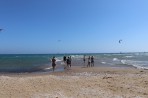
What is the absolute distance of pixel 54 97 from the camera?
12.5 meters

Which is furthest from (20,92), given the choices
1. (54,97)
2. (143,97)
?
(143,97)

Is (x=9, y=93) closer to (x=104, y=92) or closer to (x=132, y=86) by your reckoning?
(x=104, y=92)

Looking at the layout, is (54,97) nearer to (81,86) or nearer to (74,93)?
(74,93)

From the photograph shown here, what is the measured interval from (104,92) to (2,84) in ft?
19.6

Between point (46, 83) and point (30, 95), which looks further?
point (46, 83)

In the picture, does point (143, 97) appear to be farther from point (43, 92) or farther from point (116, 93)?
point (43, 92)

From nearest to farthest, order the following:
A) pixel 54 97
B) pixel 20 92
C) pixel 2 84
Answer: pixel 54 97 → pixel 20 92 → pixel 2 84

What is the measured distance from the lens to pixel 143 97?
12883 mm

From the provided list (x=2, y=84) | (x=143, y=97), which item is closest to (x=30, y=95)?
(x=2, y=84)

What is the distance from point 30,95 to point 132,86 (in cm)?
649

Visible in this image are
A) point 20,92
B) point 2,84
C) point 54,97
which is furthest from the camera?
point 2,84

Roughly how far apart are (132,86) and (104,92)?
9.29ft

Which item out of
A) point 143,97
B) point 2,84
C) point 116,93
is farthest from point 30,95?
point 143,97

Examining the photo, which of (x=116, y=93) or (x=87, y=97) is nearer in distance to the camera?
(x=87, y=97)
